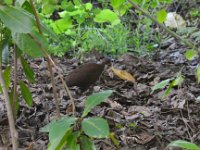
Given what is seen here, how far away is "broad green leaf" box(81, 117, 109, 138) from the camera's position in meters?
0.89

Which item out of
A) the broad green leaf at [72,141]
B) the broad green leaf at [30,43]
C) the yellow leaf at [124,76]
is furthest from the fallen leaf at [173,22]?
the broad green leaf at [72,141]

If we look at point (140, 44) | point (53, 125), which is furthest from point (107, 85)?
point (53, 125)

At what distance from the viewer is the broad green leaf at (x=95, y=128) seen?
2.91 feet

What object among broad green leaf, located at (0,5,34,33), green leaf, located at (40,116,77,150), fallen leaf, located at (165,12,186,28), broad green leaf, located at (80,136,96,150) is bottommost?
fallen leaf, located at (165,12,186,28)

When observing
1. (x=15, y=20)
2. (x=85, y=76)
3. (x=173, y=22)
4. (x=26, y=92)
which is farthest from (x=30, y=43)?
(x=173, y=22)

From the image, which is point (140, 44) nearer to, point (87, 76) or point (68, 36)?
point (68, 36)

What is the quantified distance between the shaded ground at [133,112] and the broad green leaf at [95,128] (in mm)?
707

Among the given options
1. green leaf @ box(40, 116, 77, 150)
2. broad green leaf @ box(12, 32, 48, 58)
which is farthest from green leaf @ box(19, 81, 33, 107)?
green leaf @ box(40, 116, 77, 150)

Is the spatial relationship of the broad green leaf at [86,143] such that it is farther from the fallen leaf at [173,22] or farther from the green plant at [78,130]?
the fallen leaf at [173,22]

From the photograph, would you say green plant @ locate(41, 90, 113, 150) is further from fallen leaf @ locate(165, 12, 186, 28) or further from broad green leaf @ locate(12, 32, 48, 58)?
fallen leaf @ locate(165, 12, 186, 28)

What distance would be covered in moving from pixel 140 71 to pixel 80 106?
0.83 metres

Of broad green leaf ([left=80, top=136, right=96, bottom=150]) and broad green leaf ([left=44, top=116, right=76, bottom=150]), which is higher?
broad green leaf ([left=44, top=116, right=76, bottom=150])

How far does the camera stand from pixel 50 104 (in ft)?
6.61

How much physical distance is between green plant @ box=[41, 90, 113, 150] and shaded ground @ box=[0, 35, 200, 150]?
62 cm
